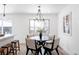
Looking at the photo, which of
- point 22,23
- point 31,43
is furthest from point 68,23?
point 22,23

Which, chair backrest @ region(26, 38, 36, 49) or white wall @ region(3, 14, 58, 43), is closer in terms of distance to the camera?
chair backrest @ region(26, 38, 36, 49)

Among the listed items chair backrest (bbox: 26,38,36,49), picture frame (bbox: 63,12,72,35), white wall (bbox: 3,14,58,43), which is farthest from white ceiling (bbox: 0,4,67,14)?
white wall (bbox: 3,14,58,43)

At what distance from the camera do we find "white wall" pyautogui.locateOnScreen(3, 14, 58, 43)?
916 cm

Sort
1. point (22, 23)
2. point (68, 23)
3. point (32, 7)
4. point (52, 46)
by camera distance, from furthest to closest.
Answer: point (22, 23)
point (32, 7)
point (68, 23)
point (52, 46)

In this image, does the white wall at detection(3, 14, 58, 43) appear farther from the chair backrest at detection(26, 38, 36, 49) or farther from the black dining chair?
the chair backrest at detection(26, 38, 36, 49)

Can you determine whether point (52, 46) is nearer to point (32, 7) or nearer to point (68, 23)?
point (68, 23)

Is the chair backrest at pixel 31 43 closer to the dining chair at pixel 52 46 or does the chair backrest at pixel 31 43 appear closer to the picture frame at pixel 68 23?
the dining chair at pixel 52 46

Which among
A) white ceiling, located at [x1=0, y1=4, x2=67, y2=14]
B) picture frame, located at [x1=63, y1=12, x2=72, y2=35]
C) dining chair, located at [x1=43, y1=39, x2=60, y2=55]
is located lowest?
dining chair, located at [x1=43, y1=39, x2=60, y2=55]

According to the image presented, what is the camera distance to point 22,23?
919cm

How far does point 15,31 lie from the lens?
9.18m

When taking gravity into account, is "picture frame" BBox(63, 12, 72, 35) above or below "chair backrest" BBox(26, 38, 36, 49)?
above

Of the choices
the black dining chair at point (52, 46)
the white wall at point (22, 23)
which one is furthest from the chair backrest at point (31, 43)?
the white wall at point (22, 23)
